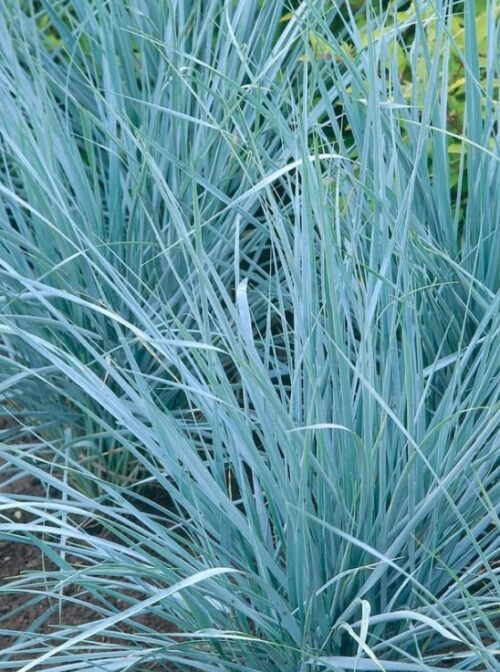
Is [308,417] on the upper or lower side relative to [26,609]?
upper

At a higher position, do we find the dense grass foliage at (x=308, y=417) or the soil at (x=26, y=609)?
the dense grass foliage at (x=308, y=417)

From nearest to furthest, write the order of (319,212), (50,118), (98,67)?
(319,212), (50,118), (98,67)

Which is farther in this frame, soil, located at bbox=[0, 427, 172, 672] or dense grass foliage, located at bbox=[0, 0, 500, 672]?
soil, located at bbox=[0, 427, 172, 672]

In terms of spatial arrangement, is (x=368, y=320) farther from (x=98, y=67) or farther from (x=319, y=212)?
(x=98, y=67)

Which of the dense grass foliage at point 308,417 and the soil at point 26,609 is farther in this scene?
the soil at point 26,609

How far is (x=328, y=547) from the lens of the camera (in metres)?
1.46

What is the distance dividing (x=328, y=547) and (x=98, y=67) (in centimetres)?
147

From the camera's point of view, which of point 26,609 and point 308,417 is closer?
point 308,417

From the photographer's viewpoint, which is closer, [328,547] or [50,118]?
[328,547]

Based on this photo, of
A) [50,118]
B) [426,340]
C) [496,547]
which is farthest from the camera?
[50,118]

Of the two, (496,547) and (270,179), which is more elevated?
(270,179)

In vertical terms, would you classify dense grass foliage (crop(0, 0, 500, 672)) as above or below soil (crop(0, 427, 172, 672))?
above

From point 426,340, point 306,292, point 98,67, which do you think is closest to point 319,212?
point 306,292

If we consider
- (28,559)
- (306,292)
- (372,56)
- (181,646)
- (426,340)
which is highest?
(372,56)
